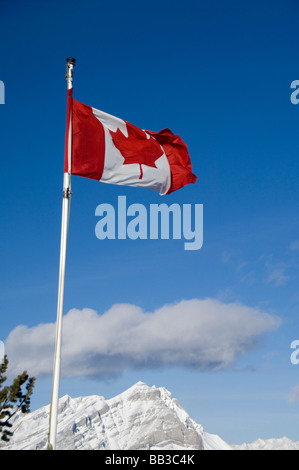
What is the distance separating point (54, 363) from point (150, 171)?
31.8 feet

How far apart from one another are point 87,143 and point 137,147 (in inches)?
116

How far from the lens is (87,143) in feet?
71.4

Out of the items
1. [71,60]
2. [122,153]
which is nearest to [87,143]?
[122,153]

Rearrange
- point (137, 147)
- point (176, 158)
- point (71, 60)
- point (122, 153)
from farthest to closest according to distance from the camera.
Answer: point (176, 158)
point (137, 147)
point (122, 153)
point (71, 60)

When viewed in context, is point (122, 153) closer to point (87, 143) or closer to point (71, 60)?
point (87, 143)

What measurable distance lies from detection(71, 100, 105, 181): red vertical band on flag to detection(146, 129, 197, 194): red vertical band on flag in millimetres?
3679

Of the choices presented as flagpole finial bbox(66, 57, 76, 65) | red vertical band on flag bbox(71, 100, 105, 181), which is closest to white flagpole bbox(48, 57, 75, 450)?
flagpole finial bbox(66, 57, 76, 65)

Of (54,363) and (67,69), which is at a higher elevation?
(67,69)

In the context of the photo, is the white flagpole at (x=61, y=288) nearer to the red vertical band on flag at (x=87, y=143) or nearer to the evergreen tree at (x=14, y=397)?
the red vertical band on flag at (x=87, y=143)

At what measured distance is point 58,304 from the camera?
1855 cm
